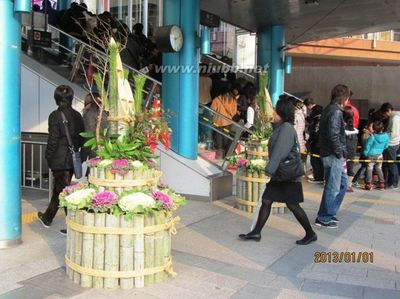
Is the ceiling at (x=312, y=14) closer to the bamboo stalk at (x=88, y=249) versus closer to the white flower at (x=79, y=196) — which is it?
the white flower at (x=79, y=196)

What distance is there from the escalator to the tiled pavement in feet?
3.30

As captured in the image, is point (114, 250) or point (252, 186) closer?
point (114, 250)

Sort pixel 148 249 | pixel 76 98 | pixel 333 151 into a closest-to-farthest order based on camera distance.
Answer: pixel 148 249
pixel 333 151
pixel 76 98

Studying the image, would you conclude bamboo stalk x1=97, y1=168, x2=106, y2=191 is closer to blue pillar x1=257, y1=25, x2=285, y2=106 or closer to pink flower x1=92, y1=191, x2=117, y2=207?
pink flower x1=92, y1=191, x2=117, y2=207

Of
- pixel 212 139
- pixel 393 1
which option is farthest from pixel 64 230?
pixel 393 1

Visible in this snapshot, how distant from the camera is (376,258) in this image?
17.7ft

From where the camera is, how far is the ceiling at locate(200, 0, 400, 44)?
1130 cm

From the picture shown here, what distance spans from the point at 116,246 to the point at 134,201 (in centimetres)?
41

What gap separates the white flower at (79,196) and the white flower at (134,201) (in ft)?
1.03

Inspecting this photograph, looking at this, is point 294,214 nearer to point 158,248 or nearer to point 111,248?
point 158,248

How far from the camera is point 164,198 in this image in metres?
4.52

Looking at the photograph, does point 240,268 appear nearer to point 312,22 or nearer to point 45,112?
point 45,112
